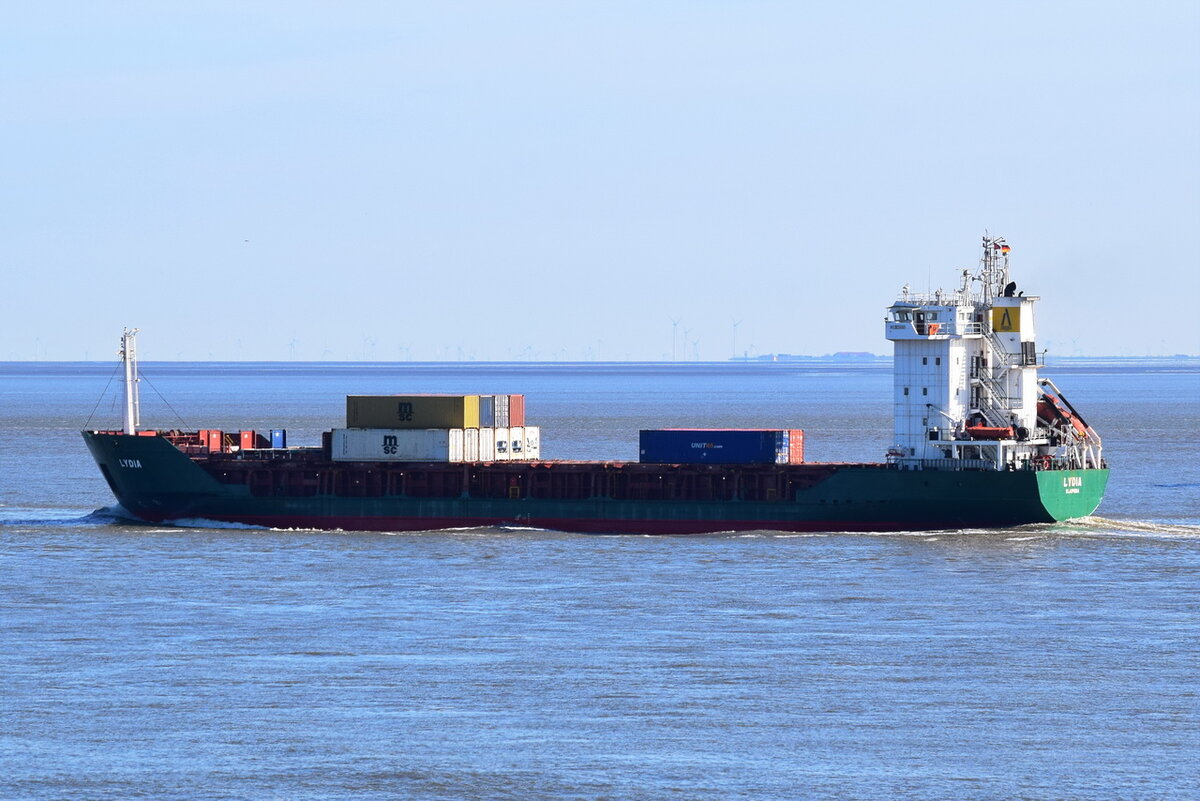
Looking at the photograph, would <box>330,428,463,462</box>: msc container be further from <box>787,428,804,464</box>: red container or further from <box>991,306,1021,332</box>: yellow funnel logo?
<box>991,306,1021,332</box>: yellow funnel logo

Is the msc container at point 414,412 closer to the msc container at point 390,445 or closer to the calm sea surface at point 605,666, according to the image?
the msc container at point 390,445

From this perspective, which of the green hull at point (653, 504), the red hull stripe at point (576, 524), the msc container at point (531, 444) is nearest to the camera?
the green hull at point (653, 504)

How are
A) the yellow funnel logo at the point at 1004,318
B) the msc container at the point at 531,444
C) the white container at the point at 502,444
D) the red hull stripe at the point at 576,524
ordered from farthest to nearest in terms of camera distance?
the msc container at the point at 531,444 < the white container at the point at 502,444 < the red hull stripe at the point at 576,524 < the yellow funnel logo at the point at 1004,318

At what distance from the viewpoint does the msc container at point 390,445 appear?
7725cm

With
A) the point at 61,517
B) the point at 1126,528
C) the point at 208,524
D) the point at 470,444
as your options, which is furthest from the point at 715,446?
the point at 61,517

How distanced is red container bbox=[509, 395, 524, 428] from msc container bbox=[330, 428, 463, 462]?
441 cm

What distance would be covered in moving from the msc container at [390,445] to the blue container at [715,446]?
8040 mm

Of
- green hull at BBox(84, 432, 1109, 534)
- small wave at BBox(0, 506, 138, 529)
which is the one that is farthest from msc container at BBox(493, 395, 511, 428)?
small wave at BBox(0, 506, 138, 529)

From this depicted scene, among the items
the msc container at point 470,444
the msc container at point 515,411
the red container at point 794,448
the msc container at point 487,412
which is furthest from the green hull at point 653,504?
the msc container at point 515,411

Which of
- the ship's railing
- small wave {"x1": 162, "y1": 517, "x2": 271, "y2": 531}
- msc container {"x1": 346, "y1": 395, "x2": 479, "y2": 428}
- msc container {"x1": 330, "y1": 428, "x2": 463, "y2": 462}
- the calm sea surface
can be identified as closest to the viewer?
the calm sea surface

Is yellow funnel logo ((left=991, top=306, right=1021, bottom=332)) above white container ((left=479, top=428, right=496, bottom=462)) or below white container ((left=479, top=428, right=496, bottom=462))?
above

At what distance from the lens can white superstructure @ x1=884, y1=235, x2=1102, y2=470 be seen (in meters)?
71.4

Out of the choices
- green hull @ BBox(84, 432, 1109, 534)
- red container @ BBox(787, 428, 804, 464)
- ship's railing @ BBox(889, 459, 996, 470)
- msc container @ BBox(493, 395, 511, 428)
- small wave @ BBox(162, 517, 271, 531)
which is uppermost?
msc container @ BBox(493, 395, 511, 428)

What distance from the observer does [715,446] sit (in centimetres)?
7531
